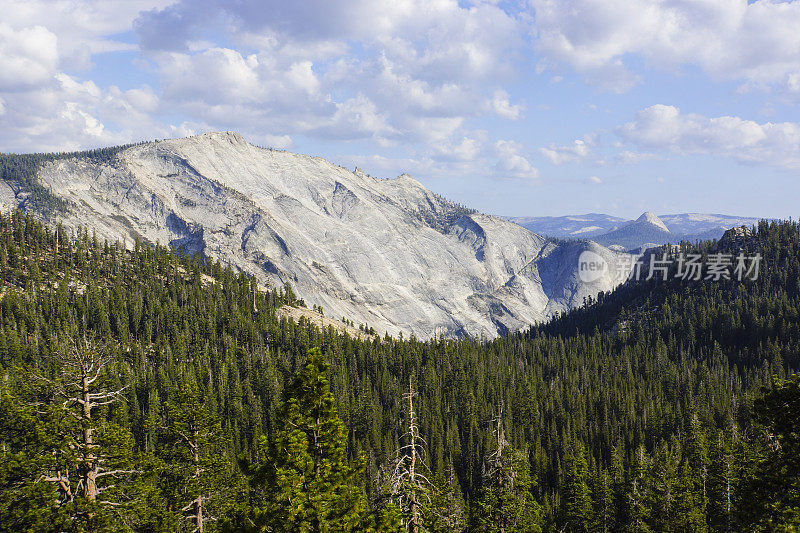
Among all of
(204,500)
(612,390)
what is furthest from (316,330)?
(204,500)

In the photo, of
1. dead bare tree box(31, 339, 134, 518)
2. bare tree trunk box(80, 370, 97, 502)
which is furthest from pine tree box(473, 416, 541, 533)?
bare tree trunk box(80, 370, 97, 502)

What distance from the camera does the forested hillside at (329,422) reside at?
2247 centimetres

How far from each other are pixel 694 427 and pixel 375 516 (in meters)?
89.6

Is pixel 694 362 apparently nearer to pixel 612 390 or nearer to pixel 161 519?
pixel 612 390

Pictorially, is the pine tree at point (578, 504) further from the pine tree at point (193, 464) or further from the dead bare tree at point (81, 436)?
the dead bare tree at point (81, 436)

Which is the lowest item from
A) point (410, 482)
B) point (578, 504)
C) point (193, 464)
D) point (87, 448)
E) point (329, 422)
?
point (578, 504)

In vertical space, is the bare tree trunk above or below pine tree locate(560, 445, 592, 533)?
above

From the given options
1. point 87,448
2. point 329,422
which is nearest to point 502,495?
point 329,422

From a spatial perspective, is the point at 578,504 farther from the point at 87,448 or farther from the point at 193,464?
the point at 87,448

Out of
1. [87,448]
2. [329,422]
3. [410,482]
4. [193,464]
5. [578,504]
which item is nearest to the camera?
[329,422]

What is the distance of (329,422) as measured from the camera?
22.0 metres

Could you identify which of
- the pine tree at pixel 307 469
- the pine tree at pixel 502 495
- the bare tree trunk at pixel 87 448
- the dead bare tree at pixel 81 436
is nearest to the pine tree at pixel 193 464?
the dead bare tree at pixel 81 436

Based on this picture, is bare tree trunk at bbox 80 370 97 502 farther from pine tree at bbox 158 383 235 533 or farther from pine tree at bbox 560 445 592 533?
pine tree at bbox 560 445 592 533

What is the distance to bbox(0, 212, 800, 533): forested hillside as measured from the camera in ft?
73.7
